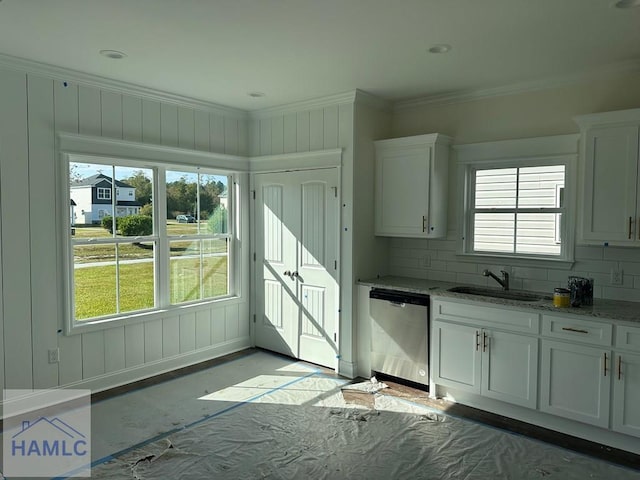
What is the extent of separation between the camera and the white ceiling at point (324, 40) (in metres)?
2.56

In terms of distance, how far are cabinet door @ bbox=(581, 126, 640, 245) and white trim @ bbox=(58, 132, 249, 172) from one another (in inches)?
136

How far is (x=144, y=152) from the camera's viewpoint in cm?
430

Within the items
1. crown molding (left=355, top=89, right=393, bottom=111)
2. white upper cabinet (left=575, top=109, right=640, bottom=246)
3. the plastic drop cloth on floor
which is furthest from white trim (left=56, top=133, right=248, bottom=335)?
white upper cabinet (left=575, top=109, right=640, bottom=246)

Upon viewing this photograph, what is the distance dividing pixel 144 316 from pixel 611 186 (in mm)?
4128

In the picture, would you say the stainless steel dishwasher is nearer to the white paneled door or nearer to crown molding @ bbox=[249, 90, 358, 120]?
the white paneled door

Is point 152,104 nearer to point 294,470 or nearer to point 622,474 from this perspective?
point 294,470

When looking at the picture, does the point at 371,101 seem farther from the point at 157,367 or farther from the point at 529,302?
the point at 157,367

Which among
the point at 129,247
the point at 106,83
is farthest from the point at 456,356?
the point at 106,83

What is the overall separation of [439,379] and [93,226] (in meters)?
3.32

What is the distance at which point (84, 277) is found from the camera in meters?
4.03

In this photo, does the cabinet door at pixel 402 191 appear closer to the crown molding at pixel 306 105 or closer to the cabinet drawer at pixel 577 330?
the crown molding at pixel 306 105

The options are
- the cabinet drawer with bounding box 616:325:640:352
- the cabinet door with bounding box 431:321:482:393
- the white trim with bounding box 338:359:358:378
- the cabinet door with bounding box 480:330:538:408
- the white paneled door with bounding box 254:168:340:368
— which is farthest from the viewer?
the white paneled door with bounding box 254:168:340:368

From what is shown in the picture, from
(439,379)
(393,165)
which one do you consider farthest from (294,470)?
(393,165)

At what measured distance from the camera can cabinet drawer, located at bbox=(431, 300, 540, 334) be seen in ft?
11.3
